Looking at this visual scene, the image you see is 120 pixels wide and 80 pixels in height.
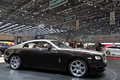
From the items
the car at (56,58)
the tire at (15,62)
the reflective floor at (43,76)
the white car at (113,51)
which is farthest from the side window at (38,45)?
the white car at (113,51)

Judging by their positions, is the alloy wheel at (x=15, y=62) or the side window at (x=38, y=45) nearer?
the side window at (x=38, y=45)

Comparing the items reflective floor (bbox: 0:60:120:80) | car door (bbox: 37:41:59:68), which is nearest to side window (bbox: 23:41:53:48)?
car door (bbox: 37:41:59:68)

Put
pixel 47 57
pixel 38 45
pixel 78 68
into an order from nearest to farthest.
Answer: pixel 78 68
pixel 47 57
pixel 38 45

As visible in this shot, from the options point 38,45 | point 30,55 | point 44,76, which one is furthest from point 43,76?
point 38,45

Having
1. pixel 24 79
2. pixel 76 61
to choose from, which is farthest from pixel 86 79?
pixel 24 79

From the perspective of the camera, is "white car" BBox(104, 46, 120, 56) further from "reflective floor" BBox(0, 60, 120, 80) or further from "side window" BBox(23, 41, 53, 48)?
"side window" BBox(23, 41, 53, 48)

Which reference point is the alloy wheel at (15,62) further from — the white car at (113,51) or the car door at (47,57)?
the white car at (113,51)

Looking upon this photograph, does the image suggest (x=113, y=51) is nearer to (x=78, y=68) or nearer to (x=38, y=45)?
(x=78, y=68)

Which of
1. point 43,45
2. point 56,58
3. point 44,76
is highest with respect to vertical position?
point 43,45

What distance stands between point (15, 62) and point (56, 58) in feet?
6.15

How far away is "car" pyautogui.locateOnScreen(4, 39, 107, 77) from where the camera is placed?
11.2ft

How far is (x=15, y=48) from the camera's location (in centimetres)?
464

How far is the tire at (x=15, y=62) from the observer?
4457 millimetres

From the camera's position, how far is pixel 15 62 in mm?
4539
